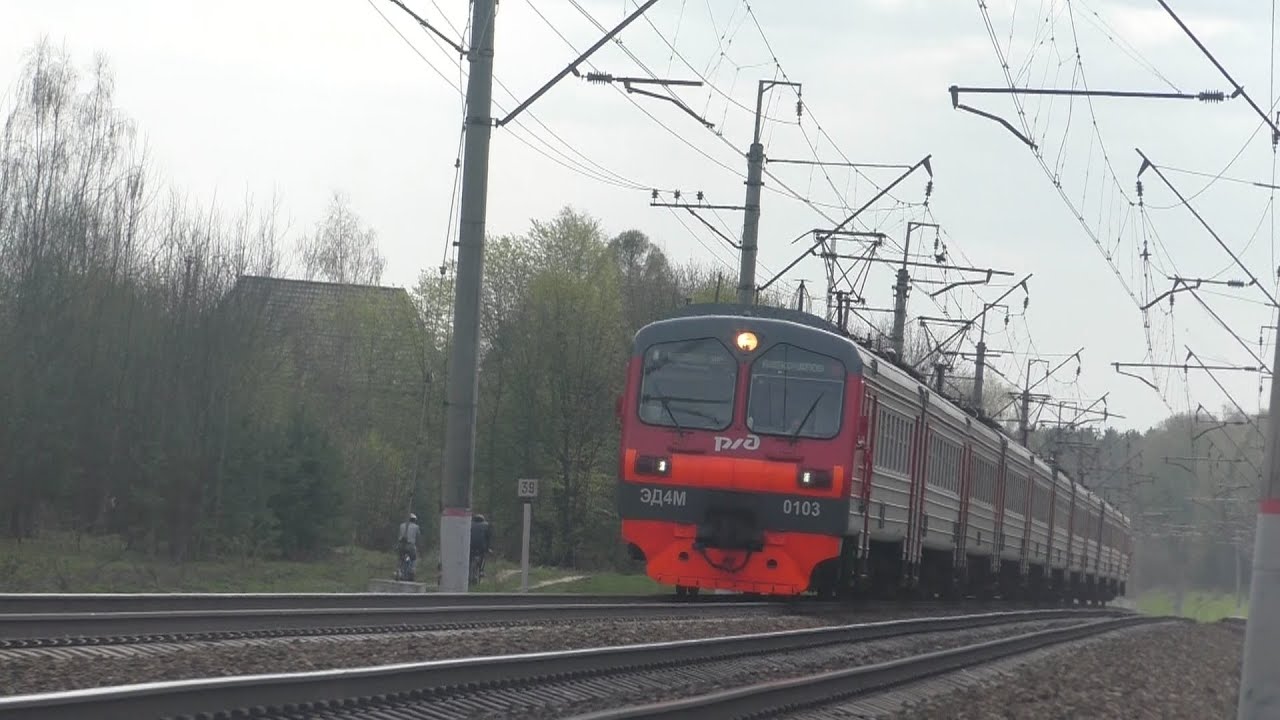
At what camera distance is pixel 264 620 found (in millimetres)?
12297

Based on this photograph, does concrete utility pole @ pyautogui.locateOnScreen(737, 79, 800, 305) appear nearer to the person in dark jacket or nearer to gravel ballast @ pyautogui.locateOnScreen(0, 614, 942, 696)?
the person in dark jacket

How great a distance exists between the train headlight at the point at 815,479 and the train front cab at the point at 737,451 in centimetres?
2

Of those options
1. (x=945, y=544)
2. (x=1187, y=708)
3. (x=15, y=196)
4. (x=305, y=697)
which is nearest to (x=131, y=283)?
(x=15, y=196)

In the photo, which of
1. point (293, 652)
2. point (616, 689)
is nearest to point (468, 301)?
point (293, 652)

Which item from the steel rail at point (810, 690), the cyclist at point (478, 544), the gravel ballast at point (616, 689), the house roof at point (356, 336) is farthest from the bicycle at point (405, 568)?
the house roof at point (356, 336)

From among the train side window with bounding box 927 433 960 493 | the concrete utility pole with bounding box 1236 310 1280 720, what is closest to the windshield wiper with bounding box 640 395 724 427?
the train side window with bounding box 927 433 960 493

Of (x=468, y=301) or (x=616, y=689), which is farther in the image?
(x=468, y=301)

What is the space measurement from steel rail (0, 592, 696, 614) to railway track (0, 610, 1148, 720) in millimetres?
3653

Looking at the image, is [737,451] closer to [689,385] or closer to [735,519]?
[735,519]

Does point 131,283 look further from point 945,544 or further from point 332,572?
point 945,544

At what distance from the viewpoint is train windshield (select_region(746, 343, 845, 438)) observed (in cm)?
1892

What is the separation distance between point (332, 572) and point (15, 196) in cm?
1455

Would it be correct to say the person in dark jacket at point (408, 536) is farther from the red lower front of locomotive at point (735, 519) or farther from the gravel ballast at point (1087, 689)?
the gravel ballast at point (1087, 689)

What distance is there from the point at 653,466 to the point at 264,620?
23.6ft
